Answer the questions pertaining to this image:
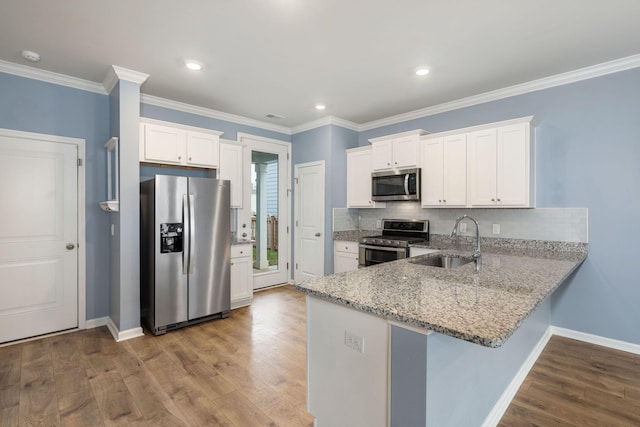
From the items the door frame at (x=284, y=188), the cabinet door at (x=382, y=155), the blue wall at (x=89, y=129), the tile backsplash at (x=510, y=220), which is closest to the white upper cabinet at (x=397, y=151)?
the cabinet door at (x=382, y=155)

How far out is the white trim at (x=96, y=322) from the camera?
345 cm

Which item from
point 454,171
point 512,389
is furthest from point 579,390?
point 454,171

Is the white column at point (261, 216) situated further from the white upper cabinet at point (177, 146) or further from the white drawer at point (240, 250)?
the white upper cabinet at point (177, 146)

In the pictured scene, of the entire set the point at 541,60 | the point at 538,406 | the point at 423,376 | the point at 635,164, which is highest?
A: the point at 541,60

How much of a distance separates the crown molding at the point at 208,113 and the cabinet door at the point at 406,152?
198 centimetres

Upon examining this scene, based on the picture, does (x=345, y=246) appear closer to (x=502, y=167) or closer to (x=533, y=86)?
(x=502, y=167)

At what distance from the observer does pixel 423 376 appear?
1.22 metres

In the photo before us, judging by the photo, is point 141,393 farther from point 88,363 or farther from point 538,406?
point 538,406

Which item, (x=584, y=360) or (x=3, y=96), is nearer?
(x=584, y=360)

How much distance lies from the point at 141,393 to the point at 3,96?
9.94 feet

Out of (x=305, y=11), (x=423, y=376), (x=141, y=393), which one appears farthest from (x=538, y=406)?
(x=305, y=11)

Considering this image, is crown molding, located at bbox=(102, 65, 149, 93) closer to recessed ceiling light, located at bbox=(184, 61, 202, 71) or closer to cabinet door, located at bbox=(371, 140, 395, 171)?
recessed ceiling light, located at bbox=(184, 61, 202, 71)

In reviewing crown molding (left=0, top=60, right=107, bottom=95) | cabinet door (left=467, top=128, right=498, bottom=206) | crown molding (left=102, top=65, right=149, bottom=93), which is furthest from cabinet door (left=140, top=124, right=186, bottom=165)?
cabinet door (left=467, top=128, right=498, bottom=206)

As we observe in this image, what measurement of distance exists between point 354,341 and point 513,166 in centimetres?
280
